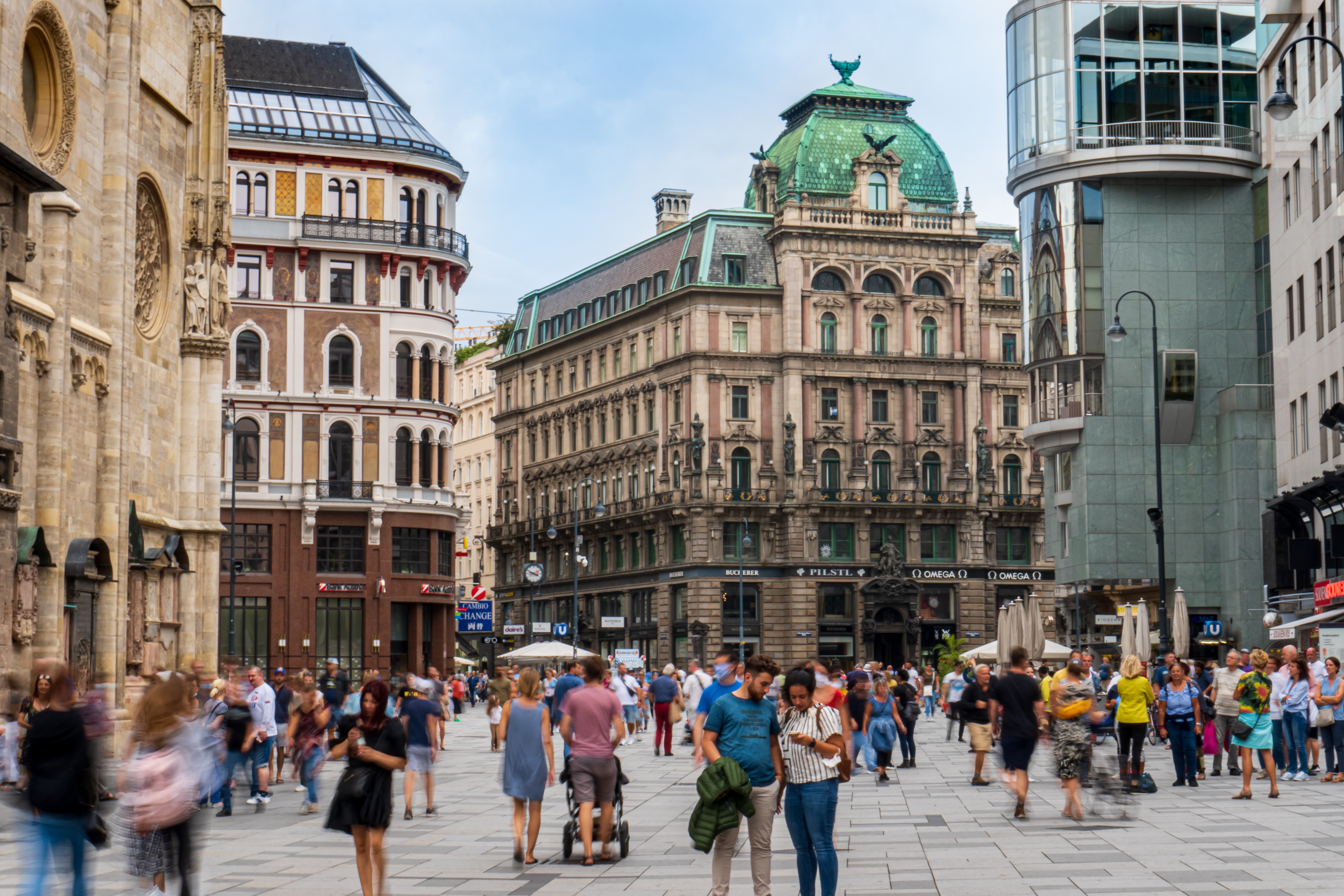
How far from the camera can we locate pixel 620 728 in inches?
682

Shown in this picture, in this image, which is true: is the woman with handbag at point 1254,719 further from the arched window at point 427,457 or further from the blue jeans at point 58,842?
the arched window at point 427,457

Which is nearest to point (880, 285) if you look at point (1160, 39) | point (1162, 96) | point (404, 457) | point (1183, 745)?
point (1160, 39)

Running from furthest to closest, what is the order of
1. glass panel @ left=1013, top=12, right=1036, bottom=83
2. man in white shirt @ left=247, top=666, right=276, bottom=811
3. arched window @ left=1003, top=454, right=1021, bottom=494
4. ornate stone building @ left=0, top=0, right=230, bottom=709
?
1. arched window @ left=1003, top=454, right=1021, bottom=494
2. glass panel @ left=1013, top=12, right=1036, bottom=83
3. ornate stone building @ left=0, top=0, right=230, bottom=709
4. man in white shirt @ left=247, top=666, right=276, bottom=811

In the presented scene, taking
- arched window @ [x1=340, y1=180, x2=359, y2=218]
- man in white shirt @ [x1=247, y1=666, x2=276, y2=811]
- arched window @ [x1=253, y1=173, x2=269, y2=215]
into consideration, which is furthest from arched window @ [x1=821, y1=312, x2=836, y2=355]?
man in white shirt @ [x1=247, y1=666, x2=276, y2=811]

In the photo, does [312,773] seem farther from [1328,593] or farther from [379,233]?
[379,233]

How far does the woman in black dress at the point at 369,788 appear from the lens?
517 inches

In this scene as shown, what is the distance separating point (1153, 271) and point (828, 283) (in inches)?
1306

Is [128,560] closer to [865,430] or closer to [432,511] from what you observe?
[432,511]

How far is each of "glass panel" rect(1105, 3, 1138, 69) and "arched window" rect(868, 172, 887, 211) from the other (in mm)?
32631

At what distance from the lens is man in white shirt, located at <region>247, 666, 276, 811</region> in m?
23.4

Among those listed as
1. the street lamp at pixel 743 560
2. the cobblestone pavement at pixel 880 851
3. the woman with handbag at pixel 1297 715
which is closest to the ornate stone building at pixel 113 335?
the cobblestone pavement at pixel 880 851

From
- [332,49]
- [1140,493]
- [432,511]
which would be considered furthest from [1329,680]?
[332,49]

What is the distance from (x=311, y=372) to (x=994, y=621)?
42.1 m

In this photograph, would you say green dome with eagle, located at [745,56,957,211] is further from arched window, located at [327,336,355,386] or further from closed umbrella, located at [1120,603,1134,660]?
closed umbrella, located at [1120,603,1134,660]
